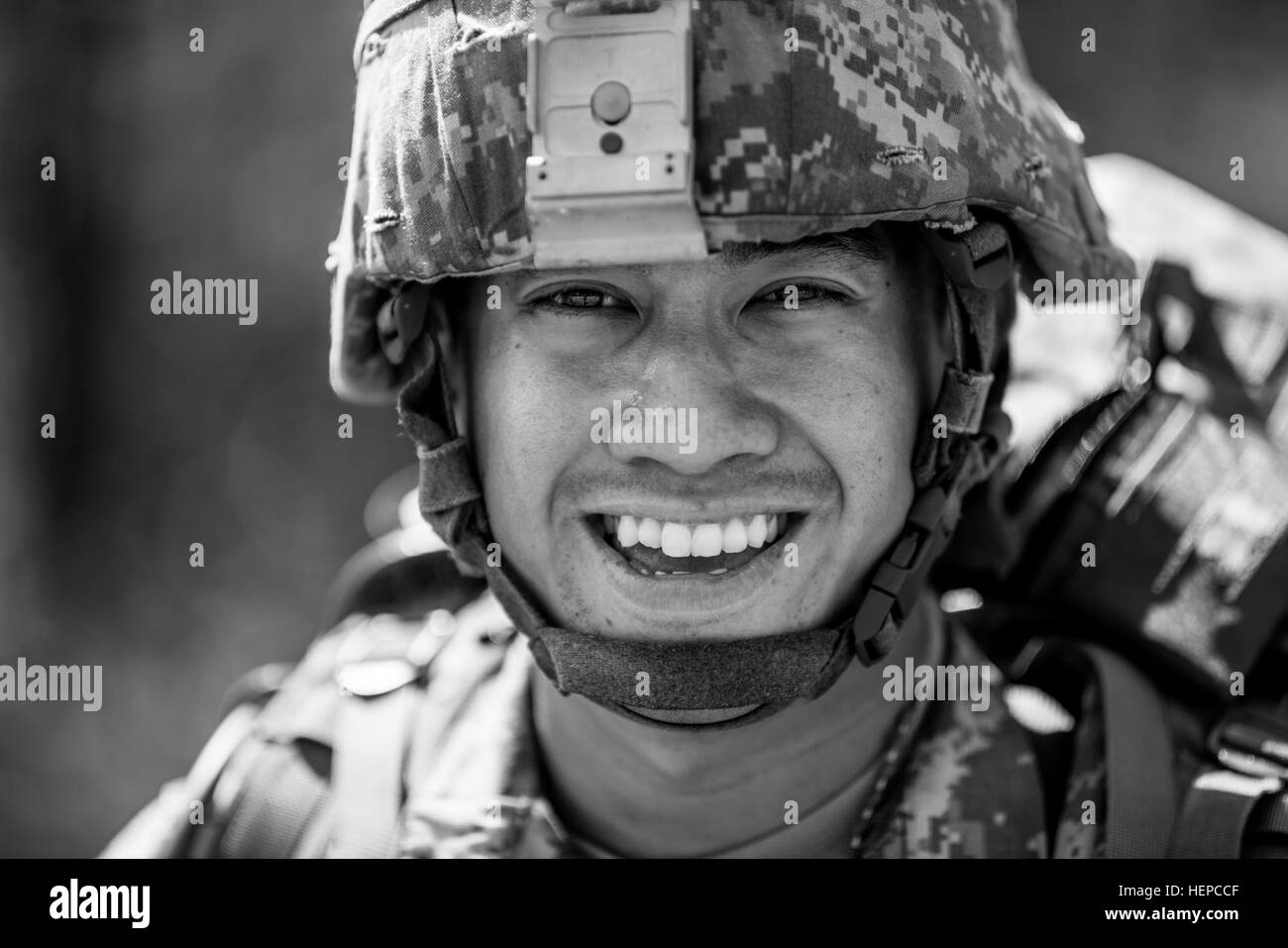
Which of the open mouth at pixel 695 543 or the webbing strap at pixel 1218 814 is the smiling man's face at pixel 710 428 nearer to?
the open mouth at pixel 695 543

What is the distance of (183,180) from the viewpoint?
201 inches

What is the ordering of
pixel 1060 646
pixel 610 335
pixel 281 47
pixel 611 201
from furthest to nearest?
1. pixel 281 47
2. pixel 1060 646
3. pixel 610 335
4. pixel 611 201

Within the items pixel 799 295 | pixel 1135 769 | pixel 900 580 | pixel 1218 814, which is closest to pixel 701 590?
pixel 900 580

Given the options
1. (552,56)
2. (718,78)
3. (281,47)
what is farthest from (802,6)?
(281,47)

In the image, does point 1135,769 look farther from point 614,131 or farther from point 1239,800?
point 614,131

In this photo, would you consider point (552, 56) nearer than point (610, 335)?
Yes

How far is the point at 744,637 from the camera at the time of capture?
6.89ft

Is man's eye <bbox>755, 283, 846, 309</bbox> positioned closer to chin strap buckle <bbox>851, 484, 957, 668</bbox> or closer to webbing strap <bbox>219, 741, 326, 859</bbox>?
chin strap buckle <bbox>851, 484, 957, 668</bbox>

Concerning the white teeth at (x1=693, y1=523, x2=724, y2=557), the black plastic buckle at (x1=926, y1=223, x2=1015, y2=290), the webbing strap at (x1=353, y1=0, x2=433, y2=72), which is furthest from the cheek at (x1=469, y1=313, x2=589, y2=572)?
the black plastic buckle at (x1=926, y1=223, x2=1015, y2=290)

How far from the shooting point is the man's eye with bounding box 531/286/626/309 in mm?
2090

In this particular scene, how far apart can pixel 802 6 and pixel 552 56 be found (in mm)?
349

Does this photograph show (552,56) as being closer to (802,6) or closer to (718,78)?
(718,78)

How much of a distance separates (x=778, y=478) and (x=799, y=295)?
267 millimetres

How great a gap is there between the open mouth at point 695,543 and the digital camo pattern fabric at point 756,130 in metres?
0.42
